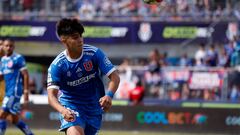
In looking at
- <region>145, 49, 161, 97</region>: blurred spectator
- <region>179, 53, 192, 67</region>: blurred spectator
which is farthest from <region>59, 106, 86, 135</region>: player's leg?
<region>179, 53, 192, 67</region>: blurred spectator

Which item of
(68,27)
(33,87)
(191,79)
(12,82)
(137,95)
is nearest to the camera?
(68,27)

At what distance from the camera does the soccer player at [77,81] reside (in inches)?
400

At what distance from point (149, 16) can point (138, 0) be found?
103 cm

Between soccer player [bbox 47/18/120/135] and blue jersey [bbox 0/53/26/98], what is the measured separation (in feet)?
24.3

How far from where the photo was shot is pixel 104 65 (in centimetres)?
1050

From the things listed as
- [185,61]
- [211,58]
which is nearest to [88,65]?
[211,58]

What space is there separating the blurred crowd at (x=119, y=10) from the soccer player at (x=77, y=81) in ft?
57.6

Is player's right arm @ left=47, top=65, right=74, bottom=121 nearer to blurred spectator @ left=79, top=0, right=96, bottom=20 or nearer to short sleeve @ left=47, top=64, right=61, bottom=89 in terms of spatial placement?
short sleeve @ left=47, top=64, right=61, bottom=89

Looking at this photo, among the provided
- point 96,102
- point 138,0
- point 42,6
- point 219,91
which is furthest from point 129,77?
point 96,102

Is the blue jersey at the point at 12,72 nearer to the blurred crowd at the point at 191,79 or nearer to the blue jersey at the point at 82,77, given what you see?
the blurred crowd at the point at 191,79

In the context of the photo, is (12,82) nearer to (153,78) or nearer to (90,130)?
(90,130)

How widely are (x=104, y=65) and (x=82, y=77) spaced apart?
0.38m

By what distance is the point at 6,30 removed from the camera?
3238cm

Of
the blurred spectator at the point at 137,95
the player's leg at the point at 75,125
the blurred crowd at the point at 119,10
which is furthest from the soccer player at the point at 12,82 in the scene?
the blurred crowd at the point at 119,10
